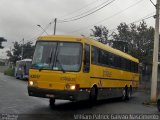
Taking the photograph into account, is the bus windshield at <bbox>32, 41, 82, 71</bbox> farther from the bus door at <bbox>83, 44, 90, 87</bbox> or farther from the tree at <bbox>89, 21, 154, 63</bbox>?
the tree at <bbox>89, 21, 154, 63</bbox>

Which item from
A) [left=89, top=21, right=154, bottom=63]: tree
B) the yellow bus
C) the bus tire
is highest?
[left=89, top=21, right=154, bottom=63]: tree

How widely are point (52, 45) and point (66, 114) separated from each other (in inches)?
128

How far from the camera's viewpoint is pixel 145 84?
4900cm

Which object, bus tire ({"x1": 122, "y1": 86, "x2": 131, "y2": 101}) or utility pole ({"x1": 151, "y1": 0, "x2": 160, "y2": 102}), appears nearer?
utility pole ({"x1": 151, "y1": 0, "x2": 160, "y2": 102})

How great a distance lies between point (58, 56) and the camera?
16609 mm

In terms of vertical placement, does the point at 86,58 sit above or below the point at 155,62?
below

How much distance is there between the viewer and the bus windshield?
54.0 feet

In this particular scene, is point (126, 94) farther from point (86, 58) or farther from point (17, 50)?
point (17, 50)

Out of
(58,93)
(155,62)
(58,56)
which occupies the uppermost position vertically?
(155,62)

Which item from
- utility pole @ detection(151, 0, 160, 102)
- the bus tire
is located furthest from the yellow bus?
the bus tire

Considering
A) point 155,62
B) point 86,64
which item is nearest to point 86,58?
point 86,64

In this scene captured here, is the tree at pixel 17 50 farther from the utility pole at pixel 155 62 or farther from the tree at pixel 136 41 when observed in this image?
the utility pole at pixel 155 62

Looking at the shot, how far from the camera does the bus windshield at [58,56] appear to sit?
1645 centimetres

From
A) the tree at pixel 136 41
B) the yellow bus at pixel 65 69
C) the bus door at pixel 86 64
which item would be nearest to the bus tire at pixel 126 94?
the yellow bus at pixel 65 69
